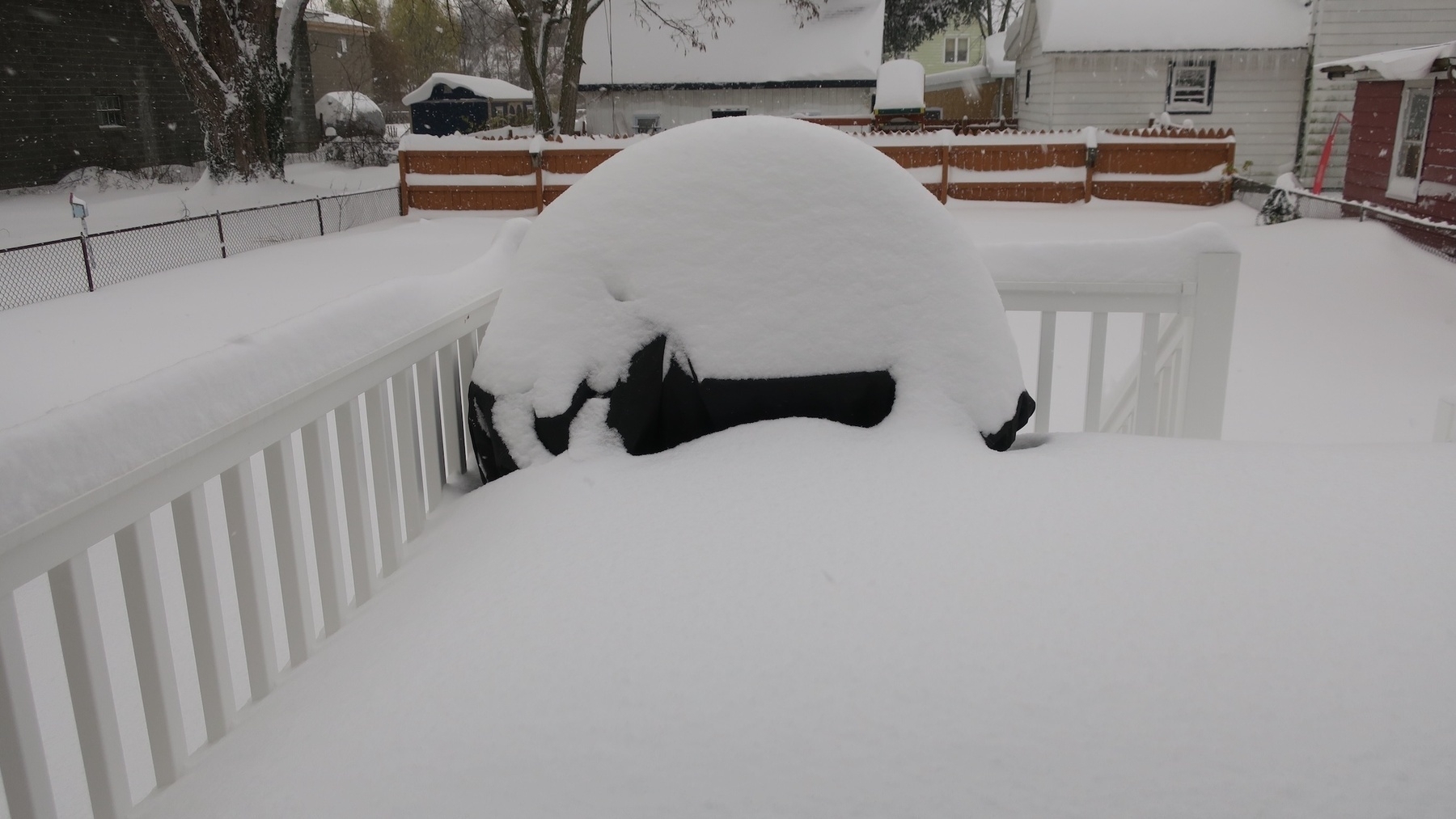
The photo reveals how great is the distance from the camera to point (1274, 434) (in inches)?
238

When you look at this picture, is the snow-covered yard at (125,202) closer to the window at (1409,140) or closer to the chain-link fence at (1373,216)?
the chain-link fence at (1373,216)

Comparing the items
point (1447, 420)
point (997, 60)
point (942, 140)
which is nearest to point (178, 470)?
point (1447, 420)

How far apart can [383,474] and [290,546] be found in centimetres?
40

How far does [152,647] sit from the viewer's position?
1.60 meters

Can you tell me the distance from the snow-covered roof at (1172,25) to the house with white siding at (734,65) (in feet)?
20.2

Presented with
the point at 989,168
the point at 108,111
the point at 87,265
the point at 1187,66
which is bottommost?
the point at 87,265

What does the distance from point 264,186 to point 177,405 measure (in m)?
19.2

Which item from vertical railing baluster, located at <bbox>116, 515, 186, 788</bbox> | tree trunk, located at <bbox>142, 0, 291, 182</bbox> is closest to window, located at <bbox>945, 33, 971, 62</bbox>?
tree trunk, located at <bbox>142, 0, 291, 182</bbox>

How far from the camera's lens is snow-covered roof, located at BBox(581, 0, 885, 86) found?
25.7m

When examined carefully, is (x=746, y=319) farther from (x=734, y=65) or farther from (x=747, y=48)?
(x=747, y=48)

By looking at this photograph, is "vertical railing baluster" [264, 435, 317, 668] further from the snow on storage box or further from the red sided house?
the red sided house

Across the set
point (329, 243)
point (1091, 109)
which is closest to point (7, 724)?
point (329, 243)

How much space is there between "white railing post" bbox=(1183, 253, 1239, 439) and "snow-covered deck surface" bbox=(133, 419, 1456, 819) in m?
1.09

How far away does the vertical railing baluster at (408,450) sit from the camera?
8.43 ft
